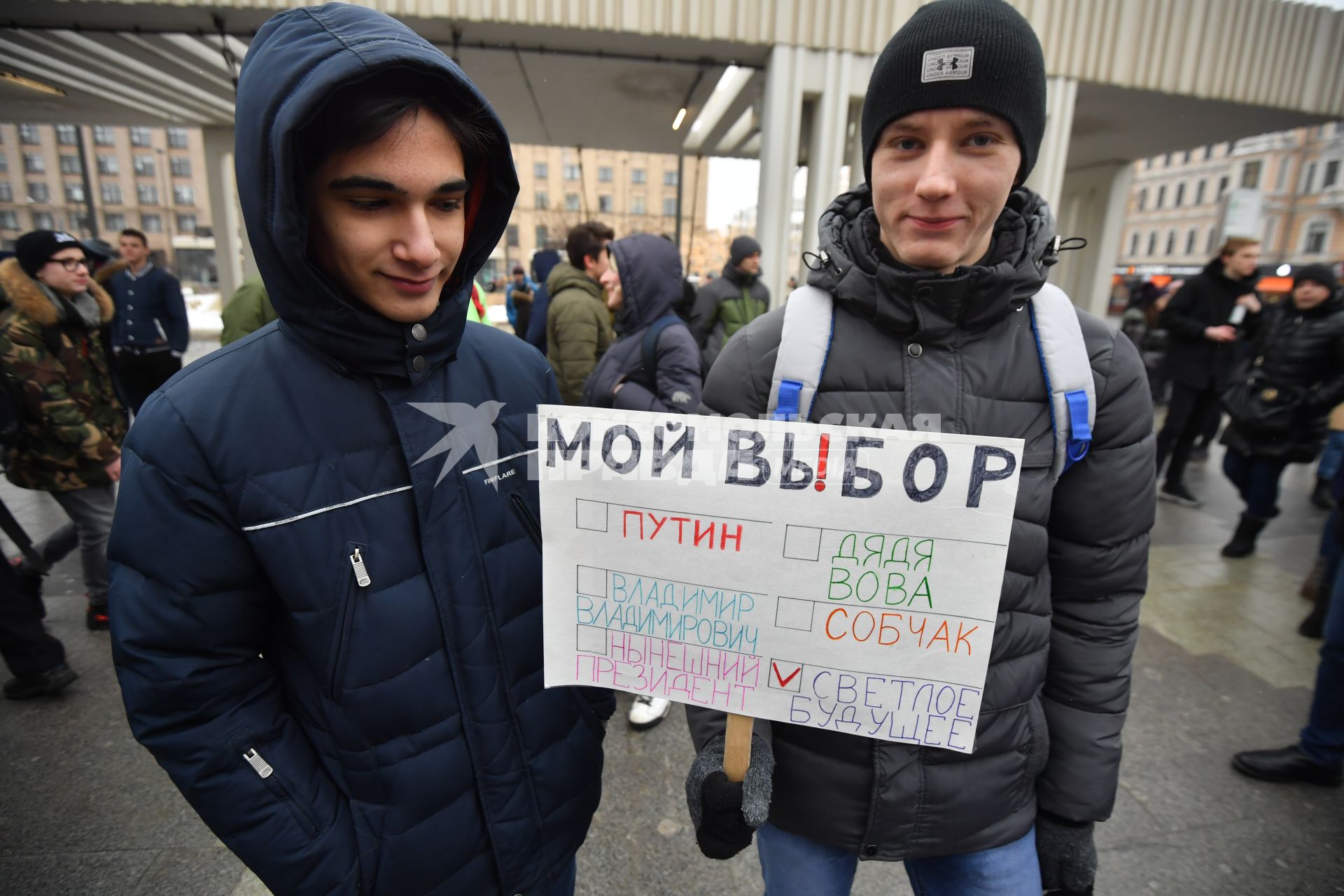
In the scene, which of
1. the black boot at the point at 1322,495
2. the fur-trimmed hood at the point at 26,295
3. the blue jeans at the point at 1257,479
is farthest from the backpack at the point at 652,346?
the black boot at the point at 1322,495

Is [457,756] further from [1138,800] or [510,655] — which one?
[1138,800]

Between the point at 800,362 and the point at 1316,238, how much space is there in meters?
60.3

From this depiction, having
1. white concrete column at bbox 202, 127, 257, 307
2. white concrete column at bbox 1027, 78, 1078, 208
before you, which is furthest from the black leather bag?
white concrete column at bbox 202, 127, 257, 307

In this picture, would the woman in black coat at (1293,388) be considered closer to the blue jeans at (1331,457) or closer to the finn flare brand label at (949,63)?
the blue jeans at (1331,457)

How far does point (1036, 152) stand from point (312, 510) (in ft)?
4.77

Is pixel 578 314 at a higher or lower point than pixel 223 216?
lower

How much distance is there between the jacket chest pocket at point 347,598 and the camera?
109 cm

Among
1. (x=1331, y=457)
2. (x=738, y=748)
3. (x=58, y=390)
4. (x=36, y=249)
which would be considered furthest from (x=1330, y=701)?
(x=36, y=249)

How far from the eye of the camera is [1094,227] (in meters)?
12.5

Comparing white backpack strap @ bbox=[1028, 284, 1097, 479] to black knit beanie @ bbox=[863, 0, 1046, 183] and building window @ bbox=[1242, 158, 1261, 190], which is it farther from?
building window @ bbox=[1242, 158, 1261, 190]

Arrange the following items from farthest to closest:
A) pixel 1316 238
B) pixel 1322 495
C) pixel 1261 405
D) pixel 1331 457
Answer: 1. pixel 1316 238
2. pixel 1322 495
3. pixel 1331 457
4. pixel 1261 405

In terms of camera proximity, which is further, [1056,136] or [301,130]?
[1056,136]

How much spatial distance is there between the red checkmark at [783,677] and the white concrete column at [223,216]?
1159 centimetres

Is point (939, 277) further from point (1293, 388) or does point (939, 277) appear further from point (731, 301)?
point (1293, 388)
